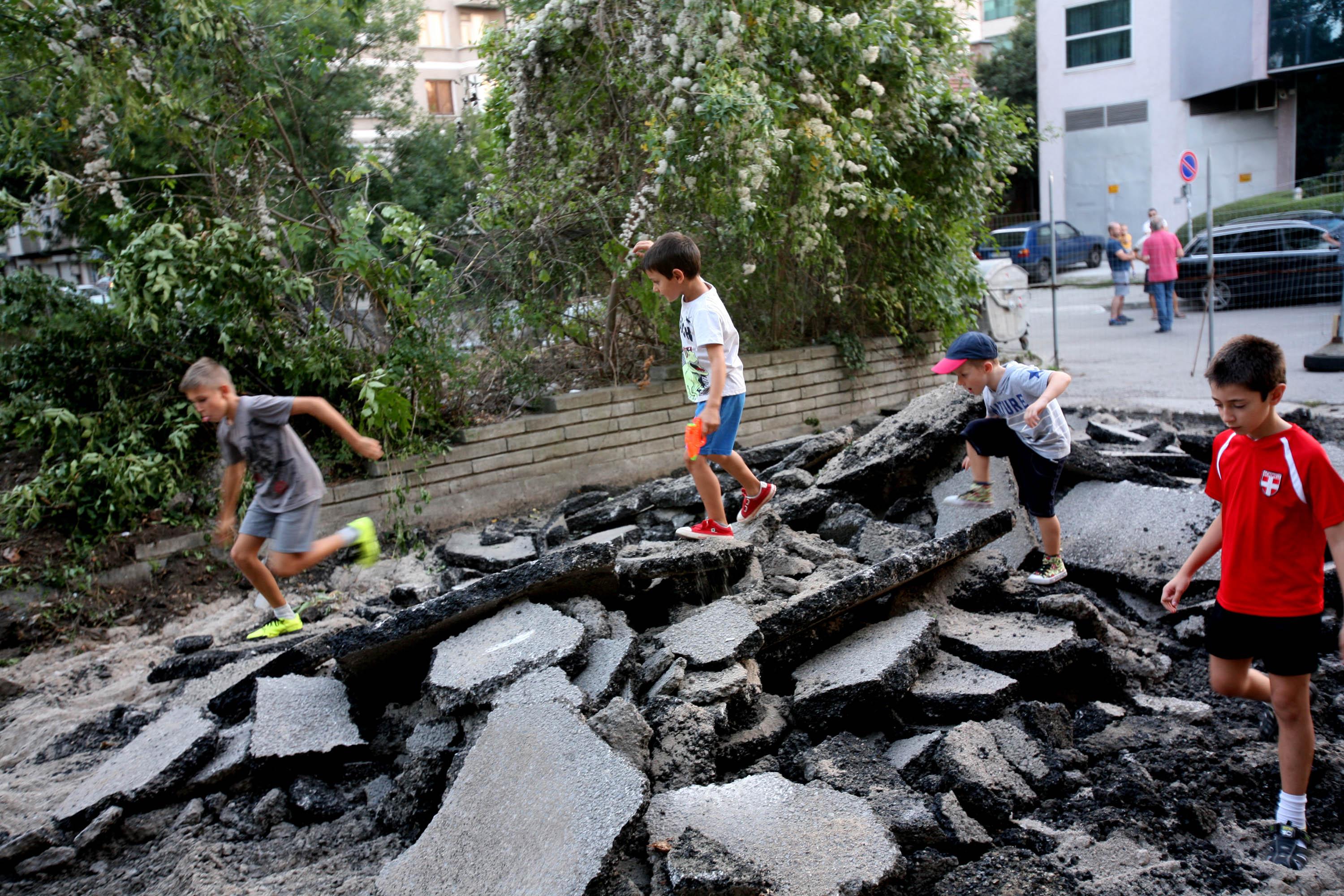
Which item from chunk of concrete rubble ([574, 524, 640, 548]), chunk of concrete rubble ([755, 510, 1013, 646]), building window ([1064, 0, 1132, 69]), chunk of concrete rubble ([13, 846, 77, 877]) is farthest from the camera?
building window ([1064, 0, 1132, 69])

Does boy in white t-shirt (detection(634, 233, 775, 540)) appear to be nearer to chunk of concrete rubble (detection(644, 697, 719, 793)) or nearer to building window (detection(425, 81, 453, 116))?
chunk of concrete rubble (detection(644, 697, 719, 793))

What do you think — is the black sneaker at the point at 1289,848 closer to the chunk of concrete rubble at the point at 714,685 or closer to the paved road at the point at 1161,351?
the chunk of concrete rubble at the point at 714,685

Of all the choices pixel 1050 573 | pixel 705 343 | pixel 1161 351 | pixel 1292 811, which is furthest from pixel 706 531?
pixel 1161 351

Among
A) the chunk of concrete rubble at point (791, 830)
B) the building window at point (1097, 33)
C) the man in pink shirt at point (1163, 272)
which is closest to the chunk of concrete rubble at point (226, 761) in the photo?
the chunk of concrete rubble at point (791, 830)

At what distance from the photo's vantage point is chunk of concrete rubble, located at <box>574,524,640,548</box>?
16.2 ft

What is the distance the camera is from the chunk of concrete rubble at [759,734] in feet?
11.0

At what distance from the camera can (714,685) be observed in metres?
3.46

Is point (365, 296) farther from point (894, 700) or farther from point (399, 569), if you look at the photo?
point (894, 700)

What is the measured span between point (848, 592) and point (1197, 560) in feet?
4.23

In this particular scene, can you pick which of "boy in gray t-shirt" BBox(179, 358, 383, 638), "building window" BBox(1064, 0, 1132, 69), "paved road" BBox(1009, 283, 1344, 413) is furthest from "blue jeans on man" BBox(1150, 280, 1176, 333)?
"building window" BBox(1064, 0, 1132, 69)

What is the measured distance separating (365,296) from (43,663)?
3.09 meters

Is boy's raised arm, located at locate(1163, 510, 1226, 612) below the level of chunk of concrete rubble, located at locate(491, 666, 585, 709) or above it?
above

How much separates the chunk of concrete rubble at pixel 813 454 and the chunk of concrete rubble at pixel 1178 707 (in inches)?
110

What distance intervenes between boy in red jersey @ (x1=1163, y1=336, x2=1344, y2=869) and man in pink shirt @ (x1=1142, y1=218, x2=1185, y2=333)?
1397 centimetres
